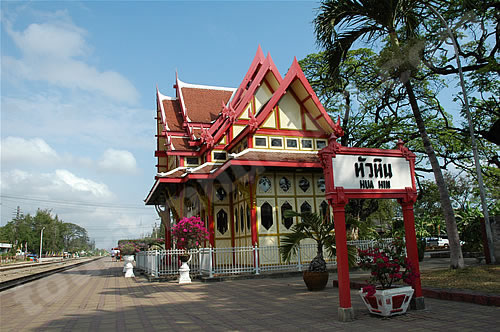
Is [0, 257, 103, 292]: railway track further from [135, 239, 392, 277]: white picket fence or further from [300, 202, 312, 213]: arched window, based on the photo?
[300, 202, 312, 213]: arched window

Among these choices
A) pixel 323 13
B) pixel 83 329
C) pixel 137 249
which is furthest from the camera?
pixel 137 249

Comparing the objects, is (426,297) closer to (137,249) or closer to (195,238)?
(195,238)

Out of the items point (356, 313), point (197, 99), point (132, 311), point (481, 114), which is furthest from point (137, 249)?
point (481, 114)

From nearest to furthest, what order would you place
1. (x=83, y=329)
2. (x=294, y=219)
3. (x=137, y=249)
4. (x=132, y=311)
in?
(x=83, y=329), (x=132, y=311), (x=294, y=219), (x=137, y=249)

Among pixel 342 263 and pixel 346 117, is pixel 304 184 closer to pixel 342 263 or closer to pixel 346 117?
→ pixel 346 117

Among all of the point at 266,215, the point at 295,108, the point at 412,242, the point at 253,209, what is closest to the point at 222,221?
the point at 266,215

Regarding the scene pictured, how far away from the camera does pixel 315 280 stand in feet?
33.2

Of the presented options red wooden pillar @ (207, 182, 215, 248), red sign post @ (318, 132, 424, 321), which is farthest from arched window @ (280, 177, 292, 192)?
red sign post @ (318, 132, 424, 321)

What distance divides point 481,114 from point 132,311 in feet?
56.7

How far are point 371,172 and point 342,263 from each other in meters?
1.87

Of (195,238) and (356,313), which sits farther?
(195,238)

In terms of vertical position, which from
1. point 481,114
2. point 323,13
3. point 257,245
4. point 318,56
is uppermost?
point 318,56

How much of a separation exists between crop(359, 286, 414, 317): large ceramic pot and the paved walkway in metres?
0.13

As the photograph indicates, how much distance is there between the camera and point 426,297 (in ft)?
27.8
